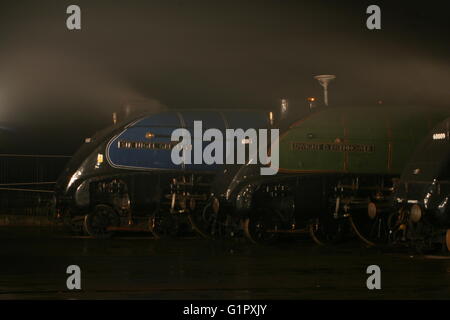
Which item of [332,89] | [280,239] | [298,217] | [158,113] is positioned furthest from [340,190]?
[332,89]

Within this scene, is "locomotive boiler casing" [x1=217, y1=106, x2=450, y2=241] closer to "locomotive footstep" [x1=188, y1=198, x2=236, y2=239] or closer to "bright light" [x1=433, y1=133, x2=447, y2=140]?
"locomotive footstep" [x1=188, y1=198, x2=236, y2=239]

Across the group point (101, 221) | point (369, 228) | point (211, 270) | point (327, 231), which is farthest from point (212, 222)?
point (211, 270)

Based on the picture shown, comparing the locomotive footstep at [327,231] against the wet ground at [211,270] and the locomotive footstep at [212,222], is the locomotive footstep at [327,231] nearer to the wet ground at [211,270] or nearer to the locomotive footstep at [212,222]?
the wet ground at [211,270]

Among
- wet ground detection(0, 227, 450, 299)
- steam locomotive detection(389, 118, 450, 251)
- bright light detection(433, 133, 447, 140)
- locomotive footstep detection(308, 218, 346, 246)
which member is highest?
bright light detection(433, 133, 447, 140)

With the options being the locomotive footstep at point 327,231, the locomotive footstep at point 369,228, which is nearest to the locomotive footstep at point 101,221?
the locomotive footstep at point 327,231

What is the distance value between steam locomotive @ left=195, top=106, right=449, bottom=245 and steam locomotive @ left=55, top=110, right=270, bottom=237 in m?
2.54

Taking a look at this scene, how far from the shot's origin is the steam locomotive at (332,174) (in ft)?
79.5

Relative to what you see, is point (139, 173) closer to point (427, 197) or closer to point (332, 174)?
point (332, 174)

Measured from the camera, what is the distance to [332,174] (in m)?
24.4

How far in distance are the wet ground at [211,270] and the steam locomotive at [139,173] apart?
1520 mm

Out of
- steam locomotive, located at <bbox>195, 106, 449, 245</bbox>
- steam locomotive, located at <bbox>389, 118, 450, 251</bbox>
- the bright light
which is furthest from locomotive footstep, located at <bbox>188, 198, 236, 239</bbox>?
the bright light

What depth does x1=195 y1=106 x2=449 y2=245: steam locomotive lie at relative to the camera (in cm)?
2423
